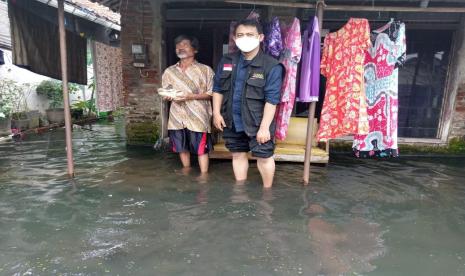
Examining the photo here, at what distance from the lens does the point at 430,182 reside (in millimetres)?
4531

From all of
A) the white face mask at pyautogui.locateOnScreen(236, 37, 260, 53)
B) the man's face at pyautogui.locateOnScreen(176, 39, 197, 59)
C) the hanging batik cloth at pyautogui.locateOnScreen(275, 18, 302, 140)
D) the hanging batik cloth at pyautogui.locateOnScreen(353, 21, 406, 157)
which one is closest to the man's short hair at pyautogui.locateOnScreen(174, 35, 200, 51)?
the man's face at pyautogui.locateOnScreen(176, 39, 197, 59)

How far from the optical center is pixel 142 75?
20.0 ft

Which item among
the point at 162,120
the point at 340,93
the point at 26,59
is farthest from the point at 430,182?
the point at 26,59

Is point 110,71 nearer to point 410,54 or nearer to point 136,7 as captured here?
point 136,7

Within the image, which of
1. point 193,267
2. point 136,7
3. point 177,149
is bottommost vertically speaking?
point 193,267

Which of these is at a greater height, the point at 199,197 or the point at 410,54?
the point at 410,54

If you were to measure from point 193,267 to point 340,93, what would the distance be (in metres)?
2.90

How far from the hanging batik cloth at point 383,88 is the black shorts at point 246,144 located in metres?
1.49

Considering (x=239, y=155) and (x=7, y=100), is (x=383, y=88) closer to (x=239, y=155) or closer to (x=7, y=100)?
(x=239, y=155)

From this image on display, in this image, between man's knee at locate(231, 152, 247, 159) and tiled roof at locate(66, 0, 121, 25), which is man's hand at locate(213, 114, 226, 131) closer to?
man's knee at locate(231, 152, 247, 159)

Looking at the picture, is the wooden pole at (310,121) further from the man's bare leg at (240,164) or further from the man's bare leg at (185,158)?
the man's bare leg at (185,158)

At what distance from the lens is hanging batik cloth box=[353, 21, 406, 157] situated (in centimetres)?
411

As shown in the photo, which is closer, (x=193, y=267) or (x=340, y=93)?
(x=193, y=267)

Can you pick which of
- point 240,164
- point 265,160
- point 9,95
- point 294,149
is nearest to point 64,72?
point 240,164
